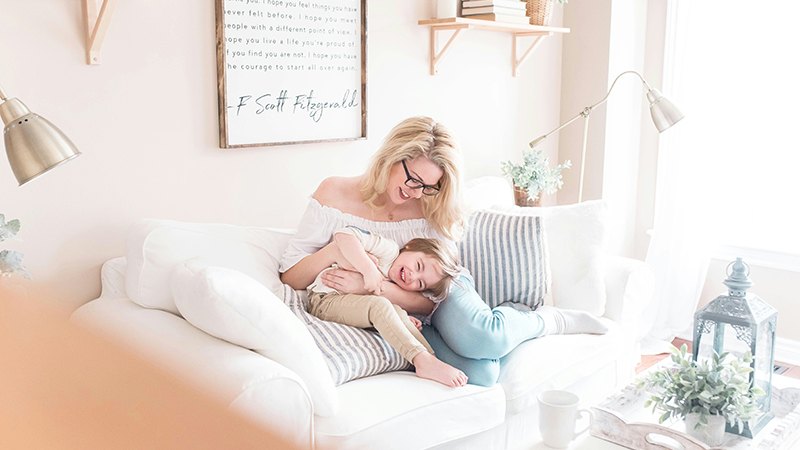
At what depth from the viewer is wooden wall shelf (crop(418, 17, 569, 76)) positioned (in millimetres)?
3127

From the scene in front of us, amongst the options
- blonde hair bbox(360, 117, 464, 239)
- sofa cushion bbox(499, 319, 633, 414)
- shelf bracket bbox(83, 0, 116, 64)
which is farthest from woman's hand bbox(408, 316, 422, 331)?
shelf bracket bbox(83, 0, 116, 64)

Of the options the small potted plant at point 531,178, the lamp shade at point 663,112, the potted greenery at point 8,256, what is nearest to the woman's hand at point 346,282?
the potted greenery at point 8,256

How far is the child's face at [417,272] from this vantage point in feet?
7.77

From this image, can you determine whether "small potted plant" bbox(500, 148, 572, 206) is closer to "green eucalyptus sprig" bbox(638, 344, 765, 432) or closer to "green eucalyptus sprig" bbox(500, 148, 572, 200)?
"green eucalyptus sprig" bbox(500, 148, 572, 200)

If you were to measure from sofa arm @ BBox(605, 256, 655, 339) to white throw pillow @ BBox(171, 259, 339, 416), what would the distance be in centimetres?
128

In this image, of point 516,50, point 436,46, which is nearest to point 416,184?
point 436,46

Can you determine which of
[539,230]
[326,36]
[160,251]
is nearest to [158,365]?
[160,251]

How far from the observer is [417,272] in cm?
237

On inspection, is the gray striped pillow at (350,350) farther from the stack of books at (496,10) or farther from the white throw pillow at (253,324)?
the stack of books at (496,10)

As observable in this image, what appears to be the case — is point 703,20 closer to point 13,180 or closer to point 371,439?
point 371,439

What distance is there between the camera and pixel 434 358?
217 cm

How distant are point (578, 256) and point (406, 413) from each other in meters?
1.09

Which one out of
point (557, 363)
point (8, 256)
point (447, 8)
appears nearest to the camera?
point (8, 256)

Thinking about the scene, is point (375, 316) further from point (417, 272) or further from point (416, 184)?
point (416, 184)
